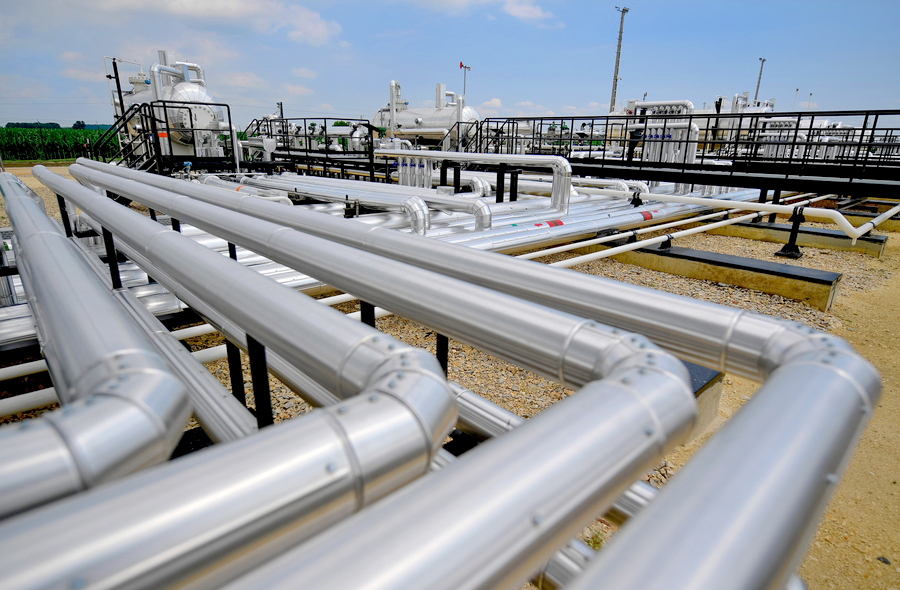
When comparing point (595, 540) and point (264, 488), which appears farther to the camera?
point (595, 540)

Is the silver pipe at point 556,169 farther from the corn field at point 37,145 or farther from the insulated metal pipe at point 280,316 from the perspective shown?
the corn field at point 37,145

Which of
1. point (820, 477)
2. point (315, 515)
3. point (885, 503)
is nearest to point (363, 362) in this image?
point (315, 515)

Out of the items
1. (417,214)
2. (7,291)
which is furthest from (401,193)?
(7,291)

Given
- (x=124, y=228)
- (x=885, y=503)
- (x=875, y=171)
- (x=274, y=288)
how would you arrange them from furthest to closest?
(x=875, y=171) → (x=885, y=503) → (x=124, y=228) → (x=274, y=288)

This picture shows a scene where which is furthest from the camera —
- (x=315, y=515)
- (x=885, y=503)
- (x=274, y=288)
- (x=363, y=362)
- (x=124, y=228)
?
(x=885, y=503)

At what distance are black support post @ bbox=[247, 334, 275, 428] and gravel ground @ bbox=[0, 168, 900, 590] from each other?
1488 mm

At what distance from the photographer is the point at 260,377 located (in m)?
1.50

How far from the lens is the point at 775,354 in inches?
39.0

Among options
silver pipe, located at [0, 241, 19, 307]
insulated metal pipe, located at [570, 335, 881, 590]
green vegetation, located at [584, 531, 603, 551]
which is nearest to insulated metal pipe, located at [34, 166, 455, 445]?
insulated metal pipe, located at [570, 335, 881, 590]

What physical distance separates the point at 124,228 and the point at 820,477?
2266 mm

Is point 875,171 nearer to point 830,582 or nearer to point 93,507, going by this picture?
point 830,582

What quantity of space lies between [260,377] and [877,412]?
Result: 3.68 metres

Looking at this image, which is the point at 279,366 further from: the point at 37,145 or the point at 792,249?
the point at 37,145

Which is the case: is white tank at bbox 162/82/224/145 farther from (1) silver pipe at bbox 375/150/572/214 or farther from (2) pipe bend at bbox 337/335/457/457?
(2) pipe bend at bbox 337/335/457/457
